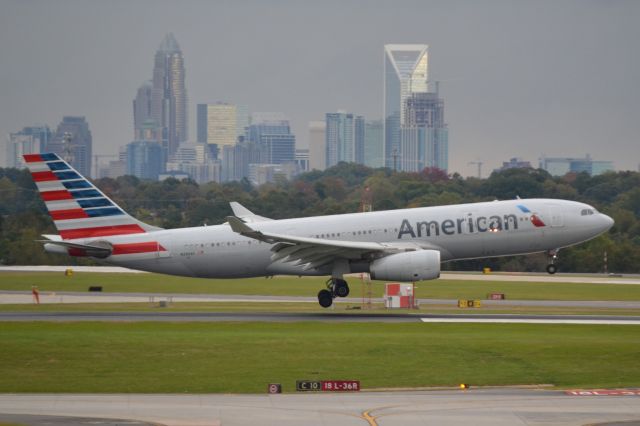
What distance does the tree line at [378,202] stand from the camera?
326 ft

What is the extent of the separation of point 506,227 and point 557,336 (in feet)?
34.4

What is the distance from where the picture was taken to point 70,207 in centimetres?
5622

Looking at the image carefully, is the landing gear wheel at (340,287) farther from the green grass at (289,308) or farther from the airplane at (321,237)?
the green grass at (289,308)

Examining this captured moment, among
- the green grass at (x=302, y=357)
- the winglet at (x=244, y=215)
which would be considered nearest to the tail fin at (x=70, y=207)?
the winglet at (x=244, y=215)

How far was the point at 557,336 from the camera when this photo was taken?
44375 millimetres

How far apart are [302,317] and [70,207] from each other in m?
13.1

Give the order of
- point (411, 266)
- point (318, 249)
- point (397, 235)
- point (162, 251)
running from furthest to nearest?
point (162, 251), point (397, 235), point (318, 249), point (411, 266)

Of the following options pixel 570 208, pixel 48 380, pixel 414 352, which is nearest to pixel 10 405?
pixel 48 380

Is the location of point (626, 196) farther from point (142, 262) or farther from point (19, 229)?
point (142, 262)

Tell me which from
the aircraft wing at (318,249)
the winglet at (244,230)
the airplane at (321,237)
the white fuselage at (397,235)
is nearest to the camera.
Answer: the winglet at (244,230)

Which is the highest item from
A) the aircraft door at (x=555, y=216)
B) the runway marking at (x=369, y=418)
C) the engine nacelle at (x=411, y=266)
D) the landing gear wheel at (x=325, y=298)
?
the aircraft door at (x=555, y=216)

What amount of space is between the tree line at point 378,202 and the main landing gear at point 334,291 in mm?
42818

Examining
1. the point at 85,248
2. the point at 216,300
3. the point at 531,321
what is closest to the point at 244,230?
the point at 85,248

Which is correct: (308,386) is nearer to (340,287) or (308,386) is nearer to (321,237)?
(340,287)
